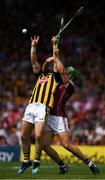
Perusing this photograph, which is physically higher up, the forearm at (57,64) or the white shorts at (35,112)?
the forearm at (57,64)

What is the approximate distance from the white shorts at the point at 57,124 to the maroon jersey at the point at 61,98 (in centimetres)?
8

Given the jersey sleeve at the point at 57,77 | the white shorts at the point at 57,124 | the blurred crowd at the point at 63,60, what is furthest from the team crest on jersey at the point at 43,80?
the blurred crowd at the point at 63,60

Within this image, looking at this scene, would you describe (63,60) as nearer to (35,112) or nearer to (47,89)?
(47,89)

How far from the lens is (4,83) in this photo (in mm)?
27688

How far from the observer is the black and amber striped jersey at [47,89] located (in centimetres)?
1530

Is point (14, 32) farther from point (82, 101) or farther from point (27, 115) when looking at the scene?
point (27, 115)

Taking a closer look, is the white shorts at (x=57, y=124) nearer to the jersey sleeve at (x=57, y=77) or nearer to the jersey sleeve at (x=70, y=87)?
the jersey sleeve at (x=70, y=87)

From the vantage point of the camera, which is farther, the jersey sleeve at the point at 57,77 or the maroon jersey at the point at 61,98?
the maroon jersey at the point at 61,98

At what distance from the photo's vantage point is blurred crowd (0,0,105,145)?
24.5 m

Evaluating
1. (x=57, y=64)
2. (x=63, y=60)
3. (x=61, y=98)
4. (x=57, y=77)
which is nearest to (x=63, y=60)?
(x=63, y=60)

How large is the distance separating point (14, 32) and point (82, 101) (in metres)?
6.35

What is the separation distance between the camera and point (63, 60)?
28.6m

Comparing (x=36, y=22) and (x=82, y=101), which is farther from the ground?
(x=36, y=22)

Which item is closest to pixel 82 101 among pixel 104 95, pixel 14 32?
pixel 104 95
